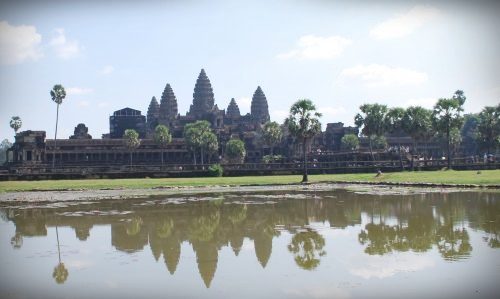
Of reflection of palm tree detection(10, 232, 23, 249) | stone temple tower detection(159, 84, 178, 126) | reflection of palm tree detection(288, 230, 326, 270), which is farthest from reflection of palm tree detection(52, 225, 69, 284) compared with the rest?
stone temple tower detection(159, 84, 178, 126)

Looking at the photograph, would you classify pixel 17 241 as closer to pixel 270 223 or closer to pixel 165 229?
pixel 165 229

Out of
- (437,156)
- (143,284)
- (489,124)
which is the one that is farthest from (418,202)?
(437,156)

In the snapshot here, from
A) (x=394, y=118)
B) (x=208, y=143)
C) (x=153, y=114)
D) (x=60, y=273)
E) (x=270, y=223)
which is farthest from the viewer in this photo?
(x=153, y=114)

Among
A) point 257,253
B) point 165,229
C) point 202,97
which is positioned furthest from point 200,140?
point 257,253

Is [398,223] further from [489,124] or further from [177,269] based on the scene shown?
[489,124]

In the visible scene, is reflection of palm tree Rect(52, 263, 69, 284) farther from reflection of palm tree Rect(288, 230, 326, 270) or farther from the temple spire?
the temple spire

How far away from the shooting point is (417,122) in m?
66.2

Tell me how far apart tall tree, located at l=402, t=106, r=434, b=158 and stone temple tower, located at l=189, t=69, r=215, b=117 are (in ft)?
249

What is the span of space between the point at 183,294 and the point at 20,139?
302 feet

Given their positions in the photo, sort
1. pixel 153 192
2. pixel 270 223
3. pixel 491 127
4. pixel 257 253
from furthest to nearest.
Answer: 1. pixel 491 127
2. pixel 153 192
3. pixel 270 223
4. pixel 257 253

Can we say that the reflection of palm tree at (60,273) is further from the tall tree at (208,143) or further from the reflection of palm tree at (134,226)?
the tall tree at (208,143)

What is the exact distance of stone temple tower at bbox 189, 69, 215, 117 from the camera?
138m

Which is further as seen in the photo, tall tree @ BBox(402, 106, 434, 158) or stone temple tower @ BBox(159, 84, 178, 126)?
stone temple tower @ BBox(159, 84, 178, 126)

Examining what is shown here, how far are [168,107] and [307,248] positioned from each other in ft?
402
